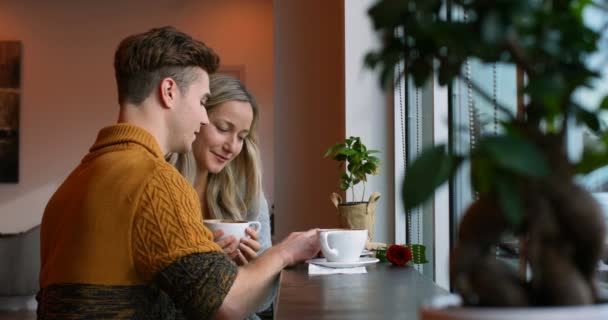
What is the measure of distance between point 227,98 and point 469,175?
2.10 m

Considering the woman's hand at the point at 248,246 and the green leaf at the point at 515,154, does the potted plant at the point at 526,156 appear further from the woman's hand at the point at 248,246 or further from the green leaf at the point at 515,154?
the woman's hand at the point at 248,246

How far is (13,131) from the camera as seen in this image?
24.6ft

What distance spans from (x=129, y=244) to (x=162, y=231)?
8 cm

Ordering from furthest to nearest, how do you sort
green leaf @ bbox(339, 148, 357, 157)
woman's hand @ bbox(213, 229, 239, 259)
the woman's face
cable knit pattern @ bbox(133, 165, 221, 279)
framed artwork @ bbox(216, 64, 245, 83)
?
framed artwork @ bbox(216, 64, 245, 83) → the woman's face → green leaf @ bbox(339, 148, 357, 157) → woman's hand @ bbox(213, 229, 239, 259) → cable knit pattern @ bbox(133, 165, 221, 279)

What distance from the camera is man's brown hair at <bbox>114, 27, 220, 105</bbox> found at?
5.49 feet

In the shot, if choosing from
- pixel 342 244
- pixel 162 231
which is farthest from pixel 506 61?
pixel 342 244

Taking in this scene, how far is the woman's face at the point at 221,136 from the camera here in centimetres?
250

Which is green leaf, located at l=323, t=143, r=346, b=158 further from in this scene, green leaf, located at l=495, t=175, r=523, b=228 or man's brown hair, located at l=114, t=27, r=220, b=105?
green leaf, located at l=495, t=175, r=523, b=228

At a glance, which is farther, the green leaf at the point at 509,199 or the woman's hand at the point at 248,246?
the woman's hand at the point at 248,246

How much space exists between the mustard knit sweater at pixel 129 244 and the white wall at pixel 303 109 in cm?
213

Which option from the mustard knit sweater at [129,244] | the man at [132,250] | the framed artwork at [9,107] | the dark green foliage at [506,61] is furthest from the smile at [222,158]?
the framed artwork at [9,107]

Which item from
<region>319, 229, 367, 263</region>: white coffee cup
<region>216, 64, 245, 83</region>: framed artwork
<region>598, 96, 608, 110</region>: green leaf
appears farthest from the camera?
<region>216, 64, 245, 83</region>: framed artwork

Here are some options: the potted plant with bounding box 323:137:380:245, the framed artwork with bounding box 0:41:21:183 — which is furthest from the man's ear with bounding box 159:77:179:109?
the framed artwork with bounding box 0:41:21:183

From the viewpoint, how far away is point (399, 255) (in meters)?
1.70
